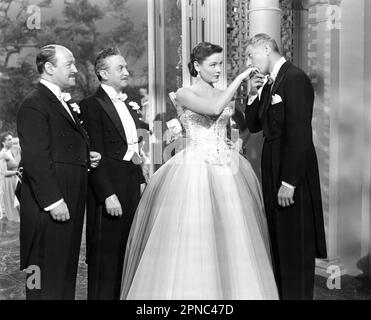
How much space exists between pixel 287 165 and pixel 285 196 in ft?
0.44

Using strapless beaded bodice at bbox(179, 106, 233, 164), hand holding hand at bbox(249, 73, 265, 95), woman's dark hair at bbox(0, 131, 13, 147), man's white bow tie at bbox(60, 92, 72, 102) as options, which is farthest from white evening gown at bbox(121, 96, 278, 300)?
woman's dark hair at bbox(0, 131, 13, 147)

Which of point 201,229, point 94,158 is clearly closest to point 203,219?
point 201,229

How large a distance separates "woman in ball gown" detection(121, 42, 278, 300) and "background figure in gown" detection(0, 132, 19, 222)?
50cm

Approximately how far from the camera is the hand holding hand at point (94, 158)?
80.1 inches

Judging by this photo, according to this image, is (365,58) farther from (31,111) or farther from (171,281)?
(31,111)

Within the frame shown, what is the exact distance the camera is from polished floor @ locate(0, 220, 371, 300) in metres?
2.04

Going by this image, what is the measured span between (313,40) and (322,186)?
642 mm

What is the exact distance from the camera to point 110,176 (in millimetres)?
2062

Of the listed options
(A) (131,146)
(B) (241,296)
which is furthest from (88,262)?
(B) (241,296)

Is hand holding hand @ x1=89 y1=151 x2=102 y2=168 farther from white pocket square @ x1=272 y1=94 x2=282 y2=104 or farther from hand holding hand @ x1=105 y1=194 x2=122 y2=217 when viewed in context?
white pocket square @ x1=272 y1=94 x2=282 y2=104

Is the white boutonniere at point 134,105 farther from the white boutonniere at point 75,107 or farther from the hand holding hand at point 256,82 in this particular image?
the hand holding hand at point 256,82

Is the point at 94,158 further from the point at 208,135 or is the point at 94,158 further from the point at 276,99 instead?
the point at 276,99

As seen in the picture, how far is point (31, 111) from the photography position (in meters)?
1.93

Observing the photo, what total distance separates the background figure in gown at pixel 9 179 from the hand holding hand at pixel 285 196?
3.60 ft
